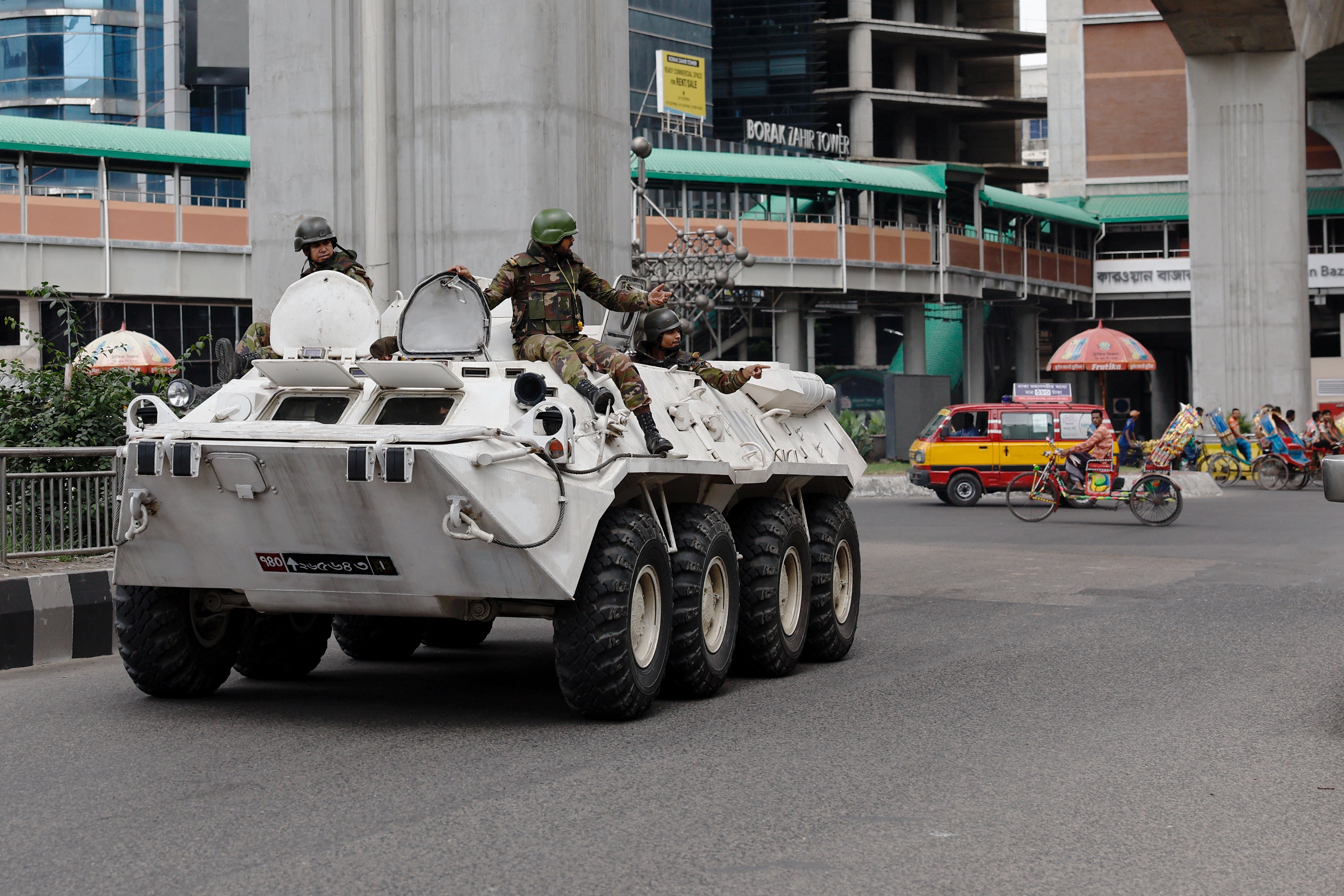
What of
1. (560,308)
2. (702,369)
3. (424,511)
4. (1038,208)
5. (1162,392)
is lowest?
(424,511)

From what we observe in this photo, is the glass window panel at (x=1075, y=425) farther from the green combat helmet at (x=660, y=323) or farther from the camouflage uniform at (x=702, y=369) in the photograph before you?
the green combat helmet at (x=660, y=323)

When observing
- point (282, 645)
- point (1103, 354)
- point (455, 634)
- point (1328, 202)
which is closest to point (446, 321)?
point (282, 645)

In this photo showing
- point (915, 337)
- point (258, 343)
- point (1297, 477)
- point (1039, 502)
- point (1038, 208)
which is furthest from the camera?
point (1038, 208)

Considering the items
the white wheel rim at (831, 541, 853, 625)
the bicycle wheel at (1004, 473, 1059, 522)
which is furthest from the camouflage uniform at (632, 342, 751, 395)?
the bicycle wheel at (1004, 473, 1059, 522)

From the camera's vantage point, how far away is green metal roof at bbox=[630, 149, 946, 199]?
49188mm

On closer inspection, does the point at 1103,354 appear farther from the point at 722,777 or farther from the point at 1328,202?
the point at 722,777

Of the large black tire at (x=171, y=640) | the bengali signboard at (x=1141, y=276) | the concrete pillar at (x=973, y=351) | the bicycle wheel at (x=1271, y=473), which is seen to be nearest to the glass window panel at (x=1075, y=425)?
the bicycle wheel at (x=1271, y=473)

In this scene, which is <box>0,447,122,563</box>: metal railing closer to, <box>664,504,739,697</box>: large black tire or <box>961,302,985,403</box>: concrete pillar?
<box>664,504,739,697</box>: large black tire

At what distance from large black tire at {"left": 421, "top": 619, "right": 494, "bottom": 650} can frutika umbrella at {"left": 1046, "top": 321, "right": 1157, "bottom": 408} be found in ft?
98.7

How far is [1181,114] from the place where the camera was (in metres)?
66.4

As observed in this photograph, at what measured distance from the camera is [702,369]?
10.3 metres

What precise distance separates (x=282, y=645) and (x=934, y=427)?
23586 mm

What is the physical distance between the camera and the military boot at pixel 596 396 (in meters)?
7.91

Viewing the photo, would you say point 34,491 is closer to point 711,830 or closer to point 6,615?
point 6,615
